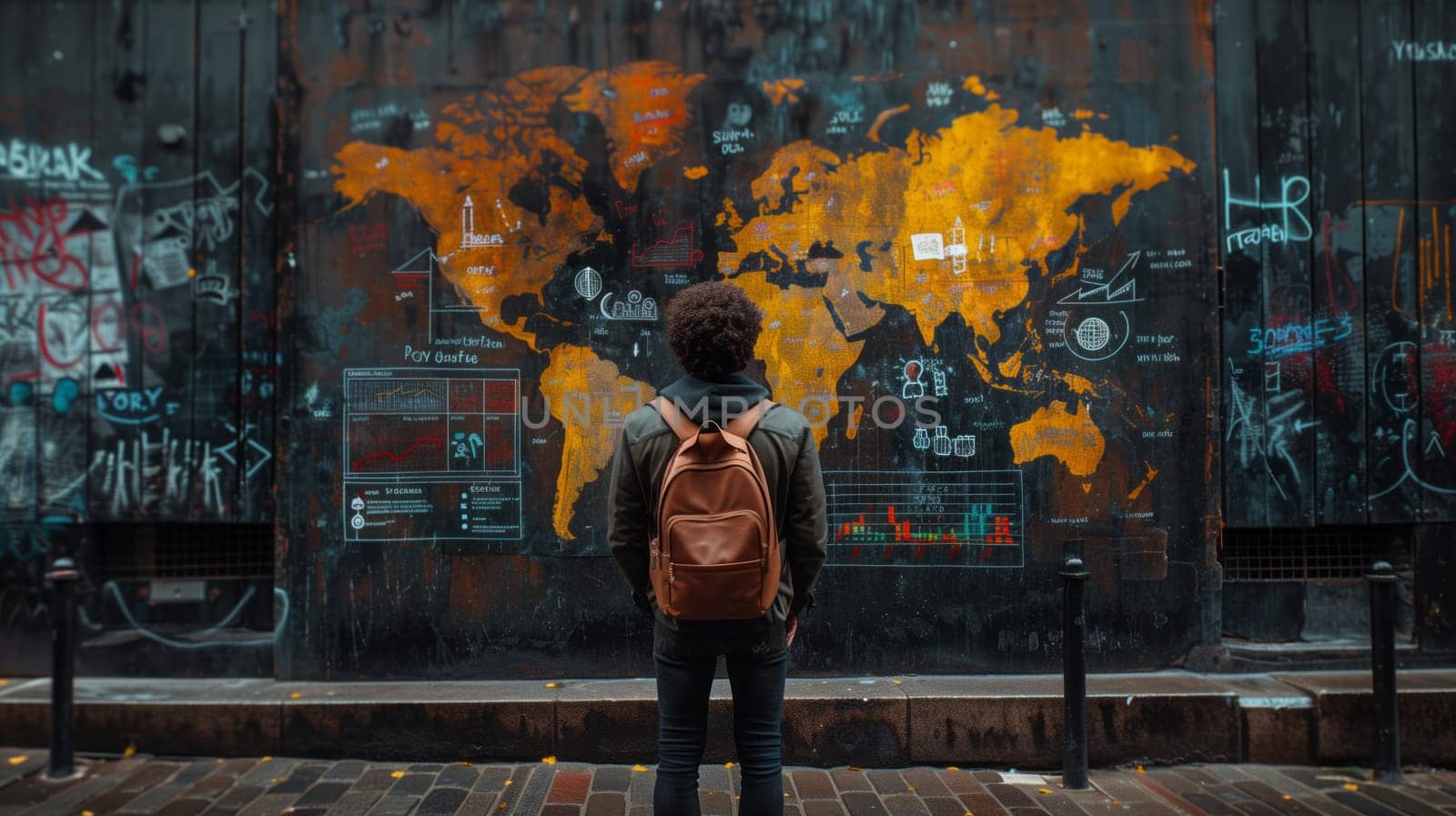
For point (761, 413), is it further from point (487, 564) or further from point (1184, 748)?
point (1184, 748)

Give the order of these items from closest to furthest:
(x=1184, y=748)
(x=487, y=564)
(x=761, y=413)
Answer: (x=761, y=413)
(x=1184, y=748)
(x=487, y=564)

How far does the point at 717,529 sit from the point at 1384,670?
3.66 metres

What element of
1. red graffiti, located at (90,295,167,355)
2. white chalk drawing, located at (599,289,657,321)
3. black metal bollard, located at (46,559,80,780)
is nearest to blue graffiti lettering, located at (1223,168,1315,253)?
white chalk drawing, located at (599,289,657,321)

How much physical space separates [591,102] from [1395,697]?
5.17m

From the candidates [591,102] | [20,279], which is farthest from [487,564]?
[20,279]

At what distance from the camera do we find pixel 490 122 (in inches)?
199

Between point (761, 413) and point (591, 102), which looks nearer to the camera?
point (761, 413)

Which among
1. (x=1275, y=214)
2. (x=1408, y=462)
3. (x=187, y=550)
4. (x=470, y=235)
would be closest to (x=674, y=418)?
(x=470, y=235)

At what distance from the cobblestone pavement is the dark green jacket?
1542 millimetres

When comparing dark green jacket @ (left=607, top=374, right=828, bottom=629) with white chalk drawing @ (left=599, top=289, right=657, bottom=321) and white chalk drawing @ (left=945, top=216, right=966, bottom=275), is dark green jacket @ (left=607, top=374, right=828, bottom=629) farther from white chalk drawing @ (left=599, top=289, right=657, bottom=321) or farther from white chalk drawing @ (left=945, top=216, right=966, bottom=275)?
white chalk drawing @ (left=945, top=216, right=966, bottom=275)

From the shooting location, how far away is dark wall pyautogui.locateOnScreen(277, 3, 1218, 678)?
196 inches

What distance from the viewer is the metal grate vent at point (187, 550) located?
5207mm

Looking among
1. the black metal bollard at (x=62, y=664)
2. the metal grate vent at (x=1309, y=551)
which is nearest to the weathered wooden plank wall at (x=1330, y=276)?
the metal grate vent at (x=1309, y=551)

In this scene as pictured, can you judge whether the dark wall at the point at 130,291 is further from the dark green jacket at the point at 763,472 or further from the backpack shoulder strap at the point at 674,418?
the backpack shoulder strap at the point at 674,418
